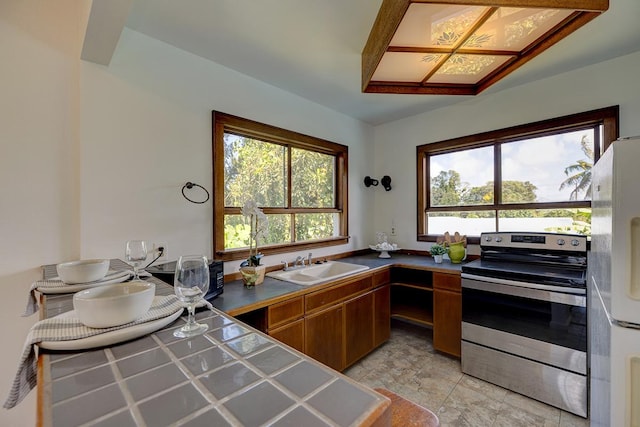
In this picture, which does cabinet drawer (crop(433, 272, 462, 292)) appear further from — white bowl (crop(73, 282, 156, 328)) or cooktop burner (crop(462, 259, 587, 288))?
white bowl (crop(73, 282, 156, 328))

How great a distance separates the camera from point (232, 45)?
194 centimetres

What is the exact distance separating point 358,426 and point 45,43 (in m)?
2.37

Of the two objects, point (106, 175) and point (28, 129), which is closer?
point (28, 129)

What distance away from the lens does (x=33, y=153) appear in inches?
59.8

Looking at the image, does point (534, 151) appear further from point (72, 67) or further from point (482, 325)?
point (72, 67)

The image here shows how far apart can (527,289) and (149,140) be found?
283cm

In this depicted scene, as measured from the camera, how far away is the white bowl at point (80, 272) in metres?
1.09

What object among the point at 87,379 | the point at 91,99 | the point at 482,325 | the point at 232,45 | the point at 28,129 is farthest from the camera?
Result: the point at 482,325

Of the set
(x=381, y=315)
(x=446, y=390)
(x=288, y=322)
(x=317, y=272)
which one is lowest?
(x=446, y=390)

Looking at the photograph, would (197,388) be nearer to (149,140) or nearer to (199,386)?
(199,386)

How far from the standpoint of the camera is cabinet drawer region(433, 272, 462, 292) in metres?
2.41

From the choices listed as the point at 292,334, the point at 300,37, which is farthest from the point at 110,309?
the point at 300,37

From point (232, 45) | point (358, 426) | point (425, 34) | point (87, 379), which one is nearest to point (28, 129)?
point (232, 45)

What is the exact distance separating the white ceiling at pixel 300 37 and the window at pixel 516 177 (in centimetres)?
51
